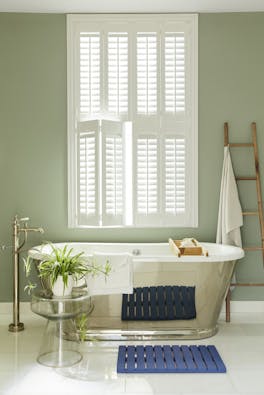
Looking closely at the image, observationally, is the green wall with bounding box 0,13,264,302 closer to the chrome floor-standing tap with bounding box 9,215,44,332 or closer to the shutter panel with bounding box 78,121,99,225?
the shutter panel with bounding box 78,121,99,225

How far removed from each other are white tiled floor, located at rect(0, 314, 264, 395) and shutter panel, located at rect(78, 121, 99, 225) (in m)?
1.38

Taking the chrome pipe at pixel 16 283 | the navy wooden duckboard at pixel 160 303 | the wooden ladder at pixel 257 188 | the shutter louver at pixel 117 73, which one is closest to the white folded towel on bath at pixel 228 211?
the wooden ladder at pixel 257 188

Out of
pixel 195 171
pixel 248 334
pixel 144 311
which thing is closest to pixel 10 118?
pixel 195 171

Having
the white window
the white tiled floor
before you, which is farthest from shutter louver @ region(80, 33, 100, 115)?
the white tiled floor

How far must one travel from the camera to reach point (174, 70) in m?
5.22

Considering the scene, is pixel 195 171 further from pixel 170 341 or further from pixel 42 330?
pixel 42 330

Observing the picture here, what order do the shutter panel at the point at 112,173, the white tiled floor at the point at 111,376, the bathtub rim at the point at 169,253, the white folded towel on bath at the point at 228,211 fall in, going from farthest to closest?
the shutter panel at the point at 112,173 < the white folded towel on bath at the point at 228,211 < the bathtub rim at the point at 169,253 < the white tiled floor at the point at 111,376

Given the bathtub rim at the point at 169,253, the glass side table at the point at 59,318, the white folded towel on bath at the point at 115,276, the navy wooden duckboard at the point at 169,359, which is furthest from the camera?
the bathtub rim at the point at 169,253

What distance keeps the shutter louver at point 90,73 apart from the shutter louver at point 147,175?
2.00ft

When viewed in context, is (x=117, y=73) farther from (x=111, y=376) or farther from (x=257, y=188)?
(x=111, y=376)

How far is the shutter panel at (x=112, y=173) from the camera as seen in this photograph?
17.0ft

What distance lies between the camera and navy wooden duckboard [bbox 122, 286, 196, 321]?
440cm

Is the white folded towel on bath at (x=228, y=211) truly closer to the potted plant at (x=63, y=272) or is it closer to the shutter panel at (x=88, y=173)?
the shutter panel at (x=88, y=173)

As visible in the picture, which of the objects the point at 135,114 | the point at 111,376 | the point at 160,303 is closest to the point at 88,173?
the point at 135,114
